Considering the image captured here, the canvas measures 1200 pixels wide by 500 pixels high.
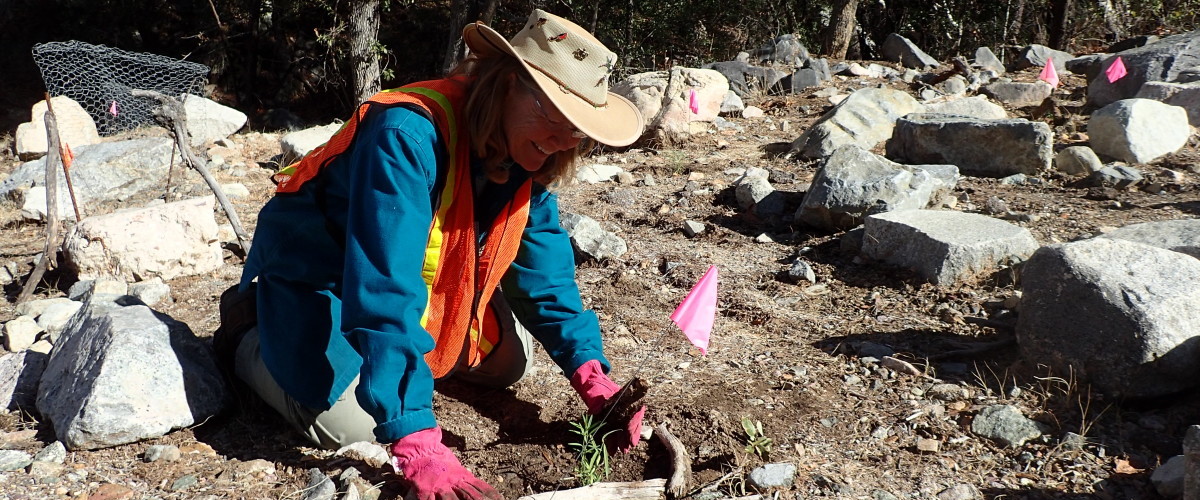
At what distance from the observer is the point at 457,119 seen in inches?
86.7

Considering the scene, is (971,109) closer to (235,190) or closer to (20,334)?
(235,190)

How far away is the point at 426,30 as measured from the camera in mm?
13047

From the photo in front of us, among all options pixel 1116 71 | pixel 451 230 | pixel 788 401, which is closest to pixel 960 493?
pixel 788 401

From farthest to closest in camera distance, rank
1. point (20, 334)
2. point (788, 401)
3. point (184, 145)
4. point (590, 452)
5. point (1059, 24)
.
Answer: point (1059, 24) → point (184, 145) → point (20, 334) → point (788, 401) → point (590, 452)

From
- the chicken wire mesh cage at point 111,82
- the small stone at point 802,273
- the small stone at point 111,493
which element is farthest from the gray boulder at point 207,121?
the small stone at point 111,493

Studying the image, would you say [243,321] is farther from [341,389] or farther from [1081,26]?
[1081,26]

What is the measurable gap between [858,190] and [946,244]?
705 mm

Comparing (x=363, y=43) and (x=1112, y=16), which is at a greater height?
(x=363, y=43)

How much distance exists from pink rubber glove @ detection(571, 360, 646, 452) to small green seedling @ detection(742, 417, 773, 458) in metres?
0.31

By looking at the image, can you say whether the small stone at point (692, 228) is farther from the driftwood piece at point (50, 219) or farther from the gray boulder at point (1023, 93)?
the gray boulder at point (1023, 93)

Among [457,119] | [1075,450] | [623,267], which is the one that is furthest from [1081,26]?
[457,119]

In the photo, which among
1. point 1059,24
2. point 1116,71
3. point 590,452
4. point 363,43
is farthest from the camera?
Answer: point 1059,24

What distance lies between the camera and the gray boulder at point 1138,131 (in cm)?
498

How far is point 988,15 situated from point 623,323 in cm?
1070
